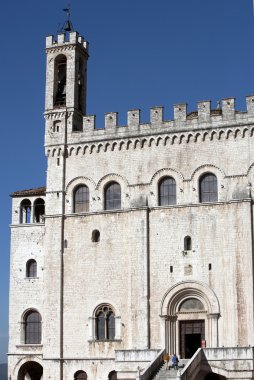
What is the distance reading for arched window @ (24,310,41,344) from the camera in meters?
43.9

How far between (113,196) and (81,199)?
2.01 metres

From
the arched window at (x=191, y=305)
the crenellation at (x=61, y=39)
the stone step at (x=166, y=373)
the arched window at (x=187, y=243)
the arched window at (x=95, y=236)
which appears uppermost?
the crenellation at (x=61, y=39)

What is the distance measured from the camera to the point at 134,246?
134ft

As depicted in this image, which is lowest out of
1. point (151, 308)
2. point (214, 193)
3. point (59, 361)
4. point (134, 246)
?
point (59, 361)

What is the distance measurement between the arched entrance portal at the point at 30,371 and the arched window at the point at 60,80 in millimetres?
15436

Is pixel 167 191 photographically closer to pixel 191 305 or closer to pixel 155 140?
pixel 155 140

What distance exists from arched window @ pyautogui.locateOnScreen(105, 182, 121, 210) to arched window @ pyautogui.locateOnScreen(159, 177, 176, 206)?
2498 millimetres

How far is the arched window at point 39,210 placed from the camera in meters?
45.8

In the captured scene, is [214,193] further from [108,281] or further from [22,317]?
[22,317]

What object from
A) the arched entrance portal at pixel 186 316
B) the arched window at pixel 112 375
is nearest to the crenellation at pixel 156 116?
the arched entrance portal at pixel 186 316

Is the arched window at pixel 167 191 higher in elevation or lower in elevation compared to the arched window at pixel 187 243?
higher

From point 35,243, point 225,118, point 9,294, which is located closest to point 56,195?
point 35,243

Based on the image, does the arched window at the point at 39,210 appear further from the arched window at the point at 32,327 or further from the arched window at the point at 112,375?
the arched window at the point at 112,375

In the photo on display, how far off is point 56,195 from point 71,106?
5.34 m
